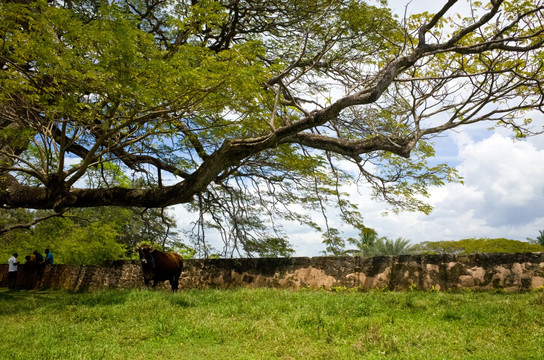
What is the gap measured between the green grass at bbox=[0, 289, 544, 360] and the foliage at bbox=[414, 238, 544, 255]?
1373 centimetres

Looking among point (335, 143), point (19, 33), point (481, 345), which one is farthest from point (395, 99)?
point (19, 33)

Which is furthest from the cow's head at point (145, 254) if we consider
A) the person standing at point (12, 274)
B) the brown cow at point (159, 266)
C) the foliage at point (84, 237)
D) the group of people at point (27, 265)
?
the person standing at point (12, 274)

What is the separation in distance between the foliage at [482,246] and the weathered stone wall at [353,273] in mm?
11439

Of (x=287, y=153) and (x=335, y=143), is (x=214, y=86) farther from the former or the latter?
(x=287, y=153)

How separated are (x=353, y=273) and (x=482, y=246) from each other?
16.3 metres

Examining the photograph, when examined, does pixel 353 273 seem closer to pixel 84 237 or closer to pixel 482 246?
pixel 84 237

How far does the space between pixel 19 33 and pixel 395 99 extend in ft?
27.0

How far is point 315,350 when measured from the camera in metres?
4.50

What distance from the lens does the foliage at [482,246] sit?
2023 cm

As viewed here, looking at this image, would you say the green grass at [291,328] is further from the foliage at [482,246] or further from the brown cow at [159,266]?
the foliage at [482,246]

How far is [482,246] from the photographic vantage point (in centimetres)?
2169

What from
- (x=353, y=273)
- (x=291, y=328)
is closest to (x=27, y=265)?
(x=353, y=273)

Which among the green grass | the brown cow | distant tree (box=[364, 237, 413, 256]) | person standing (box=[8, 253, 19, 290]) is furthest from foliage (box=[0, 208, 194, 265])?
distant tree (box=[364, 237, 413, 256])

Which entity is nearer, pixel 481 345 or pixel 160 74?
pixel 481 345
